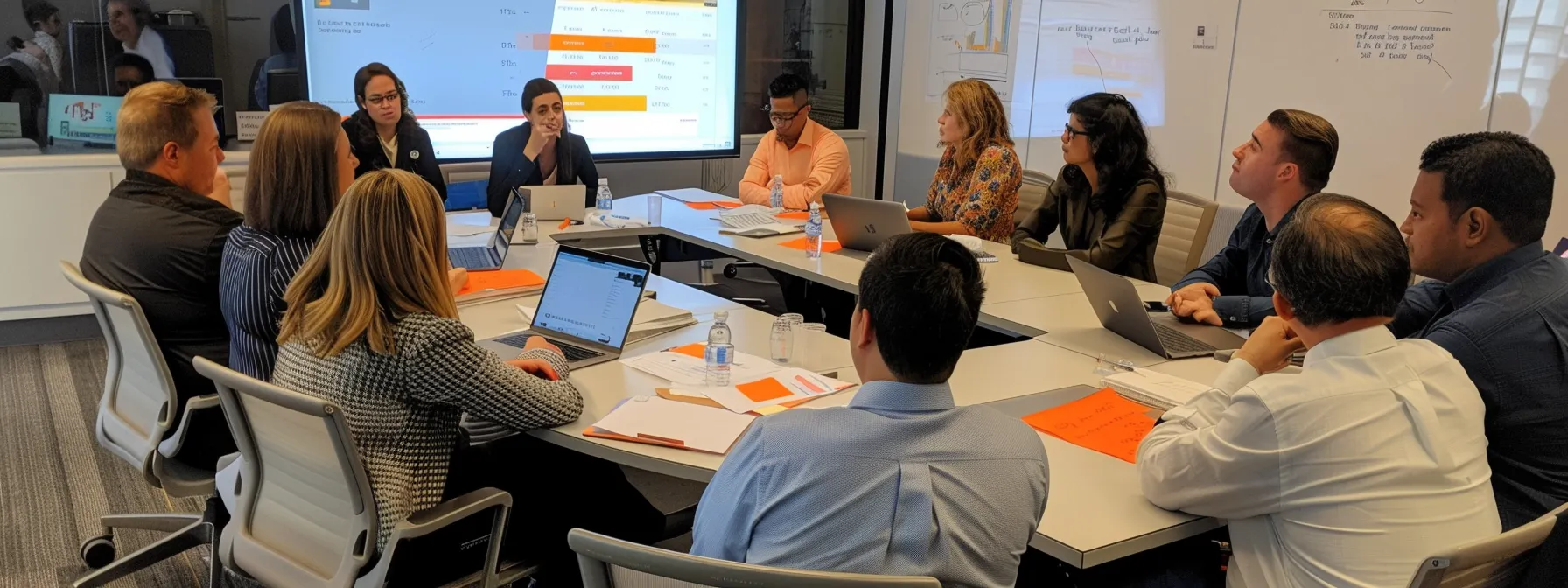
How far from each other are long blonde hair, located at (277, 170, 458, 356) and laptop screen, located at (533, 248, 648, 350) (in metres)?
0.65

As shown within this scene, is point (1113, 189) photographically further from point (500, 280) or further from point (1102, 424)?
point (500, 280)

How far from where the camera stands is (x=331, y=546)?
1.97 metres

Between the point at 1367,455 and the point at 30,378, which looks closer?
the point at 1367,455

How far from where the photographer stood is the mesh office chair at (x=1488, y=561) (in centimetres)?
142

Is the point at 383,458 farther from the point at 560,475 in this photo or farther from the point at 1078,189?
the point at 1078,189

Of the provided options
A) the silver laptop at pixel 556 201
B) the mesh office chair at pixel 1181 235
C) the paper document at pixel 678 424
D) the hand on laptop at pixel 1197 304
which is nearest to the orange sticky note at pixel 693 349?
the paper document at pixel 678 424

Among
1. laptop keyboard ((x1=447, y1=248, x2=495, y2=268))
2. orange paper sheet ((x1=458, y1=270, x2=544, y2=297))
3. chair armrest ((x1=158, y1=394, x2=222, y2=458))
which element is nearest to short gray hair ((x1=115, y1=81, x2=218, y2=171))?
chair armrest ((x1=158, y1=394, x2=222, y2=458))

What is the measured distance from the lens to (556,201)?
446cm

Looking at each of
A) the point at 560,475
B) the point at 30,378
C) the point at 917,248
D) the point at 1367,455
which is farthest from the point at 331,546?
the point at 30,378

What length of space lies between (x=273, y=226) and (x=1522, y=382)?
2435mm

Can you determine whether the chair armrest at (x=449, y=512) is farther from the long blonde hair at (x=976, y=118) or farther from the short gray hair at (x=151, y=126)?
the long blonde hair at (x=976, y=118)

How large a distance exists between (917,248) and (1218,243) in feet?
13.2

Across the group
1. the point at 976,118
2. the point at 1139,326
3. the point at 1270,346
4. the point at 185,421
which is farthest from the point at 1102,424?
the point at 976,118

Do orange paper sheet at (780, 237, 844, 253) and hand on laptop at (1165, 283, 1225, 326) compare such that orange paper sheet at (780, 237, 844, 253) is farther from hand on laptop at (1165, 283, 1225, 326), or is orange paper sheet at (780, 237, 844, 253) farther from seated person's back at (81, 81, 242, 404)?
seated person's back at (81, 81, 242, 404)
